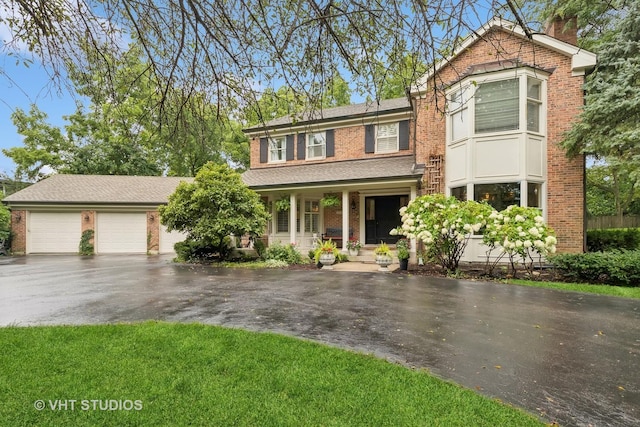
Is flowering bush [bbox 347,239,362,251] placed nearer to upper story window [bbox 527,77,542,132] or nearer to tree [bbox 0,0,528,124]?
upper story window [bbox 527,77,542,132]

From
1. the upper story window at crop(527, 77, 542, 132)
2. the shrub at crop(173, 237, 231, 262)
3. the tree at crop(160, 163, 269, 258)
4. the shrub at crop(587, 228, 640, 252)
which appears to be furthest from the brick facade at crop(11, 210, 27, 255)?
the shrub at crop(587, 228, 640, 252)

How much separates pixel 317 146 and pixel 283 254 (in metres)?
5.84

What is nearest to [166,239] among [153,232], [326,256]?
[153,232]

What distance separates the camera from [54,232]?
19188 millimetres

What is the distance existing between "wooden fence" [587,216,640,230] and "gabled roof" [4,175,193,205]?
69.7ft

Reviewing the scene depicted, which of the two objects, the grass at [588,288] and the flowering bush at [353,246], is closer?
the grass at [588,288]

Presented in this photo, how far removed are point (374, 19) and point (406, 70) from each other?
787mm

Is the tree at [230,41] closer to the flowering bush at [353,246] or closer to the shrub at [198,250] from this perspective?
the flowering bush at [353,246]

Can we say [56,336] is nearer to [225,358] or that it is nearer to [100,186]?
[225,358]

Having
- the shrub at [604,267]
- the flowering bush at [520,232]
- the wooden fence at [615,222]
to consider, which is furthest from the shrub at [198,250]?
the wooden fence at [615,222]

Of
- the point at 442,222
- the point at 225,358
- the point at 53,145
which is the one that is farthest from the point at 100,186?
the point at 225,358

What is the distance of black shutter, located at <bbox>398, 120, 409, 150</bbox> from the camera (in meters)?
14.7

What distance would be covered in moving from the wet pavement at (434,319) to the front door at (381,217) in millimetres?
5265

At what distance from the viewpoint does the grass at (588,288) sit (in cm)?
753
